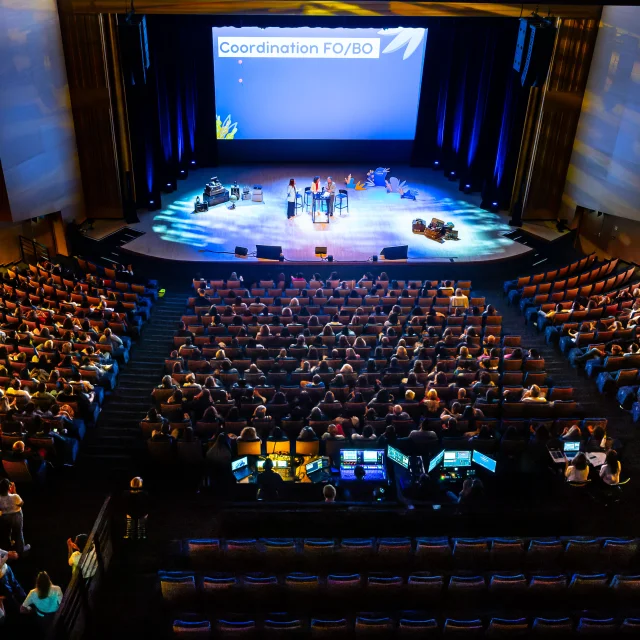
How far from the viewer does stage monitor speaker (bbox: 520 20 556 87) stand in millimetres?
14000

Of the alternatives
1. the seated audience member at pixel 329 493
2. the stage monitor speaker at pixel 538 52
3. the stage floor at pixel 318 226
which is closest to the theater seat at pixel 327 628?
the seated audience member at pixel 329 493

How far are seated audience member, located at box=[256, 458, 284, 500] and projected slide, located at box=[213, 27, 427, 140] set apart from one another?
48.9 feet

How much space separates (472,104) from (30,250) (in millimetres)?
13007

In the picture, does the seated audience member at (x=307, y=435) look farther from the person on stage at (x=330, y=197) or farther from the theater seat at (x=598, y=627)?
the person on stage at (x=330, y=197)

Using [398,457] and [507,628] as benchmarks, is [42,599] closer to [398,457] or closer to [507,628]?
[398,457]

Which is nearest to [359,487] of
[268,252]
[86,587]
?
[86,587]

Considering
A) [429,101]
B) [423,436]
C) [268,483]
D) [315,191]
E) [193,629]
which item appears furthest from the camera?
[429,101]

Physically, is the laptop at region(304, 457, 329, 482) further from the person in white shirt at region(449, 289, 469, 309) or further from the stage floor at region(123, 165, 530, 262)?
the stage floor at region(123, 165, 530, 262)

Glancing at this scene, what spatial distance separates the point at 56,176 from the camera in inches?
682

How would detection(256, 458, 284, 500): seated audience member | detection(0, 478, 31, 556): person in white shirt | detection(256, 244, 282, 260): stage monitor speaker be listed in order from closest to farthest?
1. detection(0, 478, 31, 556): person in white shirt
2. detection(256, 458, 284, 500): seated audience member
3. detection(256, 244, 282, 260): stage monitor speaker

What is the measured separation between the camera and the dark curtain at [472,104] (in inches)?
753

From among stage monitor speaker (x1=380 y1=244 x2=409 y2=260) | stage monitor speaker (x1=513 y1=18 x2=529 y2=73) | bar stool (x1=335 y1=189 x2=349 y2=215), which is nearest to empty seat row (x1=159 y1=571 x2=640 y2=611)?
stage monitor speaker (x1=380 y1=244 x2=409 y2=260)

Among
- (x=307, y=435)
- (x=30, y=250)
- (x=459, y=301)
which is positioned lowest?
(x=30, y=250)

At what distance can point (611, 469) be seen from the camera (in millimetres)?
9328
